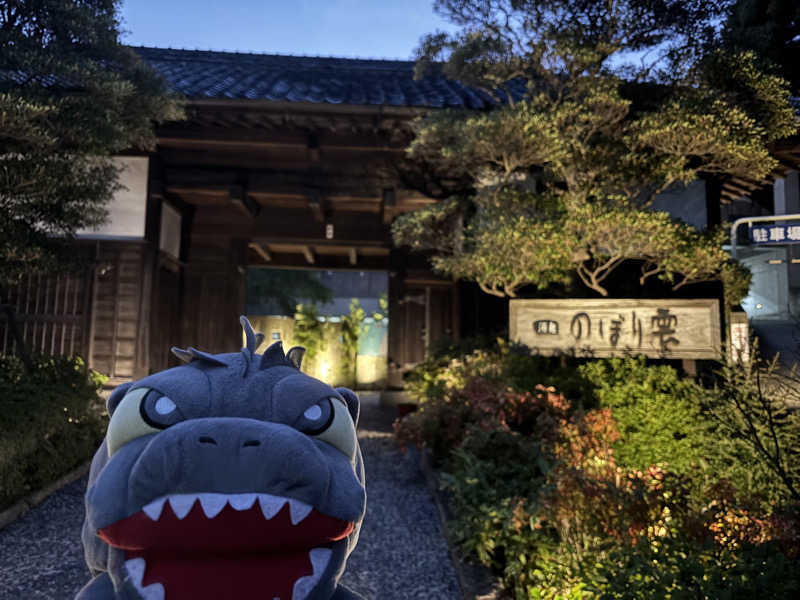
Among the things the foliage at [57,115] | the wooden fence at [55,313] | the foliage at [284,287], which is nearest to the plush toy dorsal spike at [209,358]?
the foliage at [57,115]

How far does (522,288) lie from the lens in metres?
7.18

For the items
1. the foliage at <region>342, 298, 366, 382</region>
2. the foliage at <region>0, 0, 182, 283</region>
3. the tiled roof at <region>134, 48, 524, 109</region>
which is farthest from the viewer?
the foliage at <region>342, 298, 366, 382</region>

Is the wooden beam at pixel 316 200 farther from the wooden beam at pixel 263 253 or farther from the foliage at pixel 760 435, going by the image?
the foliage at pixel 760 435

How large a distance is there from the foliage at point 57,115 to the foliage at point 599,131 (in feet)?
10.3

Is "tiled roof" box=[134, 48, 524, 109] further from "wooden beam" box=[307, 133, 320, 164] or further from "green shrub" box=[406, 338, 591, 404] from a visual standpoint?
"green shrub" box=[406, 338, 591, 404]

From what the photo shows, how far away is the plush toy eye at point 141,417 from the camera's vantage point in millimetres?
1248

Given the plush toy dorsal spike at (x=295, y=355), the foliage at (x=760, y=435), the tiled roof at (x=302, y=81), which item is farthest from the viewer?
the tiled roof at (x=302, y=81)

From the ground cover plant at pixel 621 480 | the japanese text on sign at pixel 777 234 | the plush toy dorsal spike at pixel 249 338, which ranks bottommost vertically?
the ground cover plant at pixel 621 480

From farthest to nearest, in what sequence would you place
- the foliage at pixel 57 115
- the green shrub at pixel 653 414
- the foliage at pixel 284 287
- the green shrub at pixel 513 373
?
the foliage at pixel 284 287
the green shrub at pixel 513 373
the foliage at pixel 57 115
the green shrub at pixel 653 414

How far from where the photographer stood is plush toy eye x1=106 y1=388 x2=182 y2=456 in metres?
1.25

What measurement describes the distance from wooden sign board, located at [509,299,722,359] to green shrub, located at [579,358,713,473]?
0.77 feet

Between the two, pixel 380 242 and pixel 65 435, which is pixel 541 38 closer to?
pixel 380 242

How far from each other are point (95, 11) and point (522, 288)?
6059mm

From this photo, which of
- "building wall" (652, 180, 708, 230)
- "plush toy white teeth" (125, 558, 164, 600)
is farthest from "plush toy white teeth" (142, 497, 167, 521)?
"building wall" (652, 180, 708, 230)
